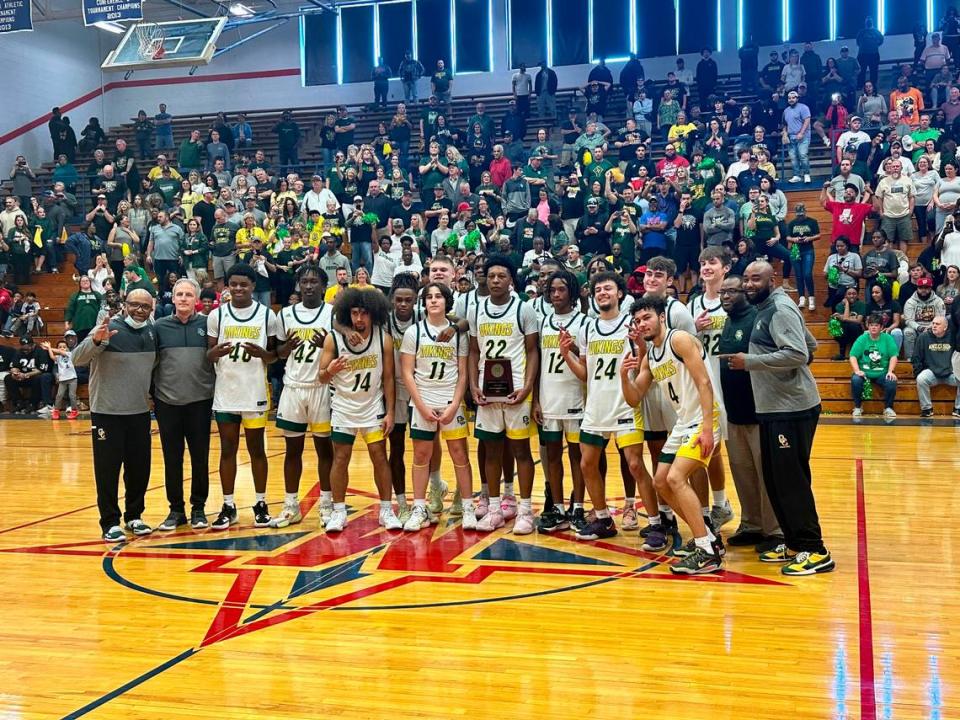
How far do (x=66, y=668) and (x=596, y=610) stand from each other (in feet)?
9.08

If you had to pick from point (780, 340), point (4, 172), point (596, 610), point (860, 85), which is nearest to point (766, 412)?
point (780, 340)

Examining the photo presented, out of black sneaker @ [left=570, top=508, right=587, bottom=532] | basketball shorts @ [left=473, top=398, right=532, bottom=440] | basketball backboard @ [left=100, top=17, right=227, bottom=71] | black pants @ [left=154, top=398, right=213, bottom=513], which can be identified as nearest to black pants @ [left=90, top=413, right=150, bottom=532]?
black pants @ [left=154, top=398, right=213, bottom=513]

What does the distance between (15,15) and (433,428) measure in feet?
43.3

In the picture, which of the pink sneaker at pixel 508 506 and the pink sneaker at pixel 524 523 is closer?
the pink sneaker at pixel 524 523

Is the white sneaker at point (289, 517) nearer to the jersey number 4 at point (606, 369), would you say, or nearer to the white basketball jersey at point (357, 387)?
the white basketball jersey at point (357, 387)

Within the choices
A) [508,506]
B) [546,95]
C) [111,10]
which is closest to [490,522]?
[508,506]

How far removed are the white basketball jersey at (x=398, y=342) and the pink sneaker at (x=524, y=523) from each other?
1.29m

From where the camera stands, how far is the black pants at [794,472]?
6.26 metres

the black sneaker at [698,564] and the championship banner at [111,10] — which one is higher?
the championship banner at [111,10]

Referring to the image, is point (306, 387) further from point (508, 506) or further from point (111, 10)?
point (111, 10)

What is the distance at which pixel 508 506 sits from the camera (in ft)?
26.3

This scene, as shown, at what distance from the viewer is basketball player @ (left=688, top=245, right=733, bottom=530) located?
694cm

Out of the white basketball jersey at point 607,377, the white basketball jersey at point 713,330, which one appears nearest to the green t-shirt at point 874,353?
the white basketball jersey at point 713,330

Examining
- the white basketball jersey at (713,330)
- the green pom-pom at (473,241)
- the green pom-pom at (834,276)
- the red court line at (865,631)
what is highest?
the green pom-pom at (473,241)
